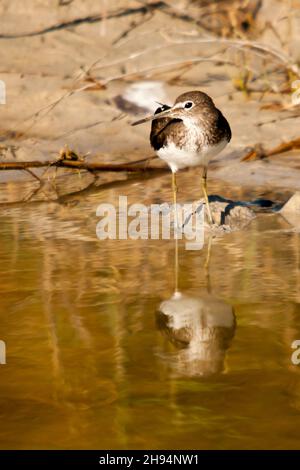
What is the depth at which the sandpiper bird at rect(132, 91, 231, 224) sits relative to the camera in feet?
22.0

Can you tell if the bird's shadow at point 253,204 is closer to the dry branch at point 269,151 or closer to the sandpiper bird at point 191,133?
the sandpiper bird at point 191,133

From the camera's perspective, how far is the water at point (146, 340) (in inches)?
148

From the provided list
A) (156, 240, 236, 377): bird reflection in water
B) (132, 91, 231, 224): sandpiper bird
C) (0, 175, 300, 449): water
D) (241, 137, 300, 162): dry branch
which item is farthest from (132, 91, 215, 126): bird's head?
(156, 240, 236, 377): bird reflection in water

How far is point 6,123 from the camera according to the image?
9.28m

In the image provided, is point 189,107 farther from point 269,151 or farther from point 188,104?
point 269,151

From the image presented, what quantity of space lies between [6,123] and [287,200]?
305 centimetres

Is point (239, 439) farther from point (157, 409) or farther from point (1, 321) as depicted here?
point (1, 321)

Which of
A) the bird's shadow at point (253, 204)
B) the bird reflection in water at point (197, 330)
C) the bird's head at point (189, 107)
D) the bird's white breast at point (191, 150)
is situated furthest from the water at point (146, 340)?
the bird's head at point (189, 107)

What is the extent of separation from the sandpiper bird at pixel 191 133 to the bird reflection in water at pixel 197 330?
143 cm

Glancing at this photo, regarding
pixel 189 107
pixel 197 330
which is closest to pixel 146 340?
Result: pixel 197 330

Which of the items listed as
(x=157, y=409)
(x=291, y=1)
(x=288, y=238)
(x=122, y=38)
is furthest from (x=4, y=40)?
(x=157, y=409)

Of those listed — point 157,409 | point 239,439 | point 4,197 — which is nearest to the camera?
point 239,439

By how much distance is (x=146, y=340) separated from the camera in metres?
4.65

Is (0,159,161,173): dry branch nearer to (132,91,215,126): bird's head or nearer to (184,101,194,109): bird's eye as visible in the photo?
(132,91,215,126): bird's head
